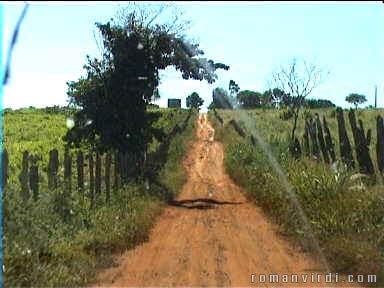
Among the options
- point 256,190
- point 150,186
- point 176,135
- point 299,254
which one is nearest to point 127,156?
point 150,186

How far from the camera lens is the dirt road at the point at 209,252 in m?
9.22

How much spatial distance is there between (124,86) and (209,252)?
37.9 feet

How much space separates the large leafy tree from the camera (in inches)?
851

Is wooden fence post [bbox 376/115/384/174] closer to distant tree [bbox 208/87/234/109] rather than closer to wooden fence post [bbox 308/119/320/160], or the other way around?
wooden fence post [bbox 308/119/320/160]

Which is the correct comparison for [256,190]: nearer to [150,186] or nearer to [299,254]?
[150,186]

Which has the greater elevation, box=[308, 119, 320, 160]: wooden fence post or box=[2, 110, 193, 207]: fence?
box=[308, 119, 320, 160]: wooden fence post

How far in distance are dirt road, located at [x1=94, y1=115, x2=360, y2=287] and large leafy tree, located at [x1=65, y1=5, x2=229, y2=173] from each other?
4.29m

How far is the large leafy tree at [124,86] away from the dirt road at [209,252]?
4.29 m

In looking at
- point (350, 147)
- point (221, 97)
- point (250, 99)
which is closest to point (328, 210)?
point (350, 147)

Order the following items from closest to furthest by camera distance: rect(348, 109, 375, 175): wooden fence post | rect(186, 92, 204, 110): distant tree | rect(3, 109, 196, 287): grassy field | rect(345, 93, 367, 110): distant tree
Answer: rect(3, 109, 196, 287): grassy field, rect(348, 109, 375, 175): wooden fence post, rect(186, 92, 204, 110): distant tree, rect(345, 93, 367, 110): distant tree

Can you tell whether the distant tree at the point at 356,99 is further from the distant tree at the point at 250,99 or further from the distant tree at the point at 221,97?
the distant tree at the point at 221,97

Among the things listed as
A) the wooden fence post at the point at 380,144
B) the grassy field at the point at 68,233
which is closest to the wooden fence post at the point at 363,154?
the wooden fence post at the point at 380,144

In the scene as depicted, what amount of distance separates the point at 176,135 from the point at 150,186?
715 inches

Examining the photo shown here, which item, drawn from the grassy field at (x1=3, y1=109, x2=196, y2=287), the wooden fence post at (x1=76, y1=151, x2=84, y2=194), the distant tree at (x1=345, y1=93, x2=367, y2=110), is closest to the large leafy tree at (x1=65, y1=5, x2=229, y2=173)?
the grassy field at (x1=3, y1=109, x2=196, y2=287)
